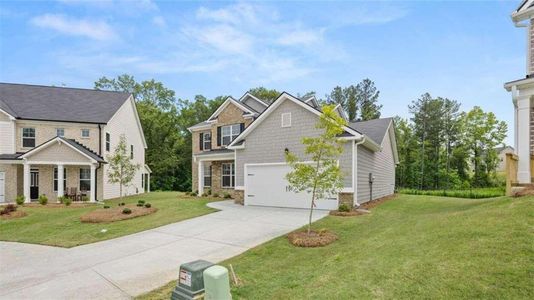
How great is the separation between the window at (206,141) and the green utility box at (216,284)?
1970 centimetres

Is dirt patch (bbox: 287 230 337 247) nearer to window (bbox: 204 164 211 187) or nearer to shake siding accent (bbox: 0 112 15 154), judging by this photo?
window (bbox: 204 164 211 187)

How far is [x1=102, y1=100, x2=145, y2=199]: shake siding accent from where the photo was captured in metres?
23.2

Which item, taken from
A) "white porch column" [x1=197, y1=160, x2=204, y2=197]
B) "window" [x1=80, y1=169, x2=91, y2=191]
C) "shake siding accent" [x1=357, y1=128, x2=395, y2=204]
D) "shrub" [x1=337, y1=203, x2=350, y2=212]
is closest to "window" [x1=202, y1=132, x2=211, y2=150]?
"white porch column" [x1=197, y1=160, x2=204, y2=197]

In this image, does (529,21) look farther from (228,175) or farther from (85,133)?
(85,133)

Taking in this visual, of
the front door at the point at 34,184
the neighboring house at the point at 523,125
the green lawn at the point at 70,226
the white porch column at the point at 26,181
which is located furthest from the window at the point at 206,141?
the neighboring house at the point at 523,125

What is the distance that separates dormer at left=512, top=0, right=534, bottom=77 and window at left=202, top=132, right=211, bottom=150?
62.0ft

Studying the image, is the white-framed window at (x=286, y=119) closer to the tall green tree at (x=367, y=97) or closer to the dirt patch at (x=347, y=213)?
the dirt patch at (x=347, y=213)

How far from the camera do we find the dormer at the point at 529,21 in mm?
11727

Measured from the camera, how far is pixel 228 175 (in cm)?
2119

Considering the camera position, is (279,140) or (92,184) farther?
(92,184)

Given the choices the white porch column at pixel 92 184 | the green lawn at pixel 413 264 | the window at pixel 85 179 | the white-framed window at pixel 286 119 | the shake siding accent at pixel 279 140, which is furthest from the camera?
the window at pixel 85 179

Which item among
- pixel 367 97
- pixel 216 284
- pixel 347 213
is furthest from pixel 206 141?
pixel 367 97

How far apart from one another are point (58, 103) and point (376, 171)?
2384 cm

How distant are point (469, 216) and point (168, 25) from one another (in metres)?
14.2
